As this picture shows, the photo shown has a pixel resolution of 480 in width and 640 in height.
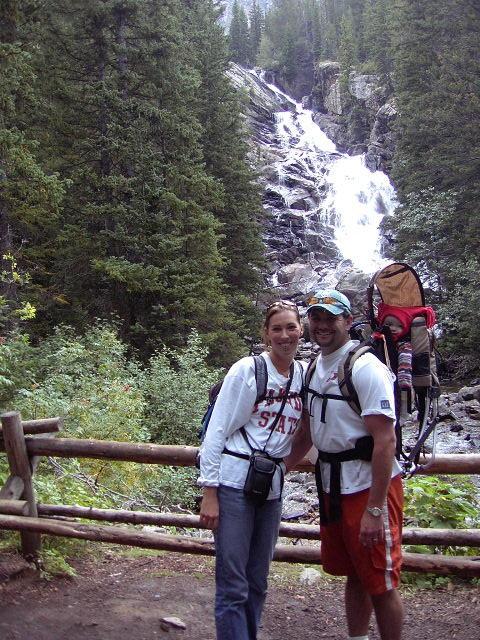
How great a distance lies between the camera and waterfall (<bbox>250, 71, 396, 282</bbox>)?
3484 centimetres

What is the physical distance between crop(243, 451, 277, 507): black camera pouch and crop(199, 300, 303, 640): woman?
0.03 m

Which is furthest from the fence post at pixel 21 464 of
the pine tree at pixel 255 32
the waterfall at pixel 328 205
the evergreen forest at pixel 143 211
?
the pine tree at pixel 255 32

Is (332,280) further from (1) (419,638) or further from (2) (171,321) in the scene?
(1) (419,638)

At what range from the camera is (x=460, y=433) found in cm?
1461

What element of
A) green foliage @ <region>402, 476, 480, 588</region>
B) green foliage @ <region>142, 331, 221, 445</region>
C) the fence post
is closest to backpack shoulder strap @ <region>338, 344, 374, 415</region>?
green foliage @ <region>402, 476, 480, 588</region>

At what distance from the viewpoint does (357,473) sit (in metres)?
2.91

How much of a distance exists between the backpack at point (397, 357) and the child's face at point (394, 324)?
29 mm

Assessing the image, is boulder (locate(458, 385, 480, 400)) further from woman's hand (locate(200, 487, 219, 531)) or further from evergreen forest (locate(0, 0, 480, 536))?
woman's hand (locate(200, 487, 219, 531))

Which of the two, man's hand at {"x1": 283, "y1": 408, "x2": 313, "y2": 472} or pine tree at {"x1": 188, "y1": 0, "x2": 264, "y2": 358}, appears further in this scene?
pine tree at {"x1": 188, "y1": 0, "x2": 264, "y2": 358}

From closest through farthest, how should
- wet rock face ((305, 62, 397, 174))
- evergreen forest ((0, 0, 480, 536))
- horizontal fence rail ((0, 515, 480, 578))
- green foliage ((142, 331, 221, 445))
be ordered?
1. horizontal fence rail ((0, 515, 480, 578))
2. evergreen forest ((0, 0, 480, 536))
3. green foliage ((142, 331, 221, 445))
4. wet rock face ((305, 62, 397, 174))

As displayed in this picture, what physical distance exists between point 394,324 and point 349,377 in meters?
0.41

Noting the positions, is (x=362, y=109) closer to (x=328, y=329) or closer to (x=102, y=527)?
(x=102, y=527)

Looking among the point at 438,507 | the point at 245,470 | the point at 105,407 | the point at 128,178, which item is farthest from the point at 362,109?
the point at 245,470

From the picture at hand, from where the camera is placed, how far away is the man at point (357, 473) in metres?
2.78
